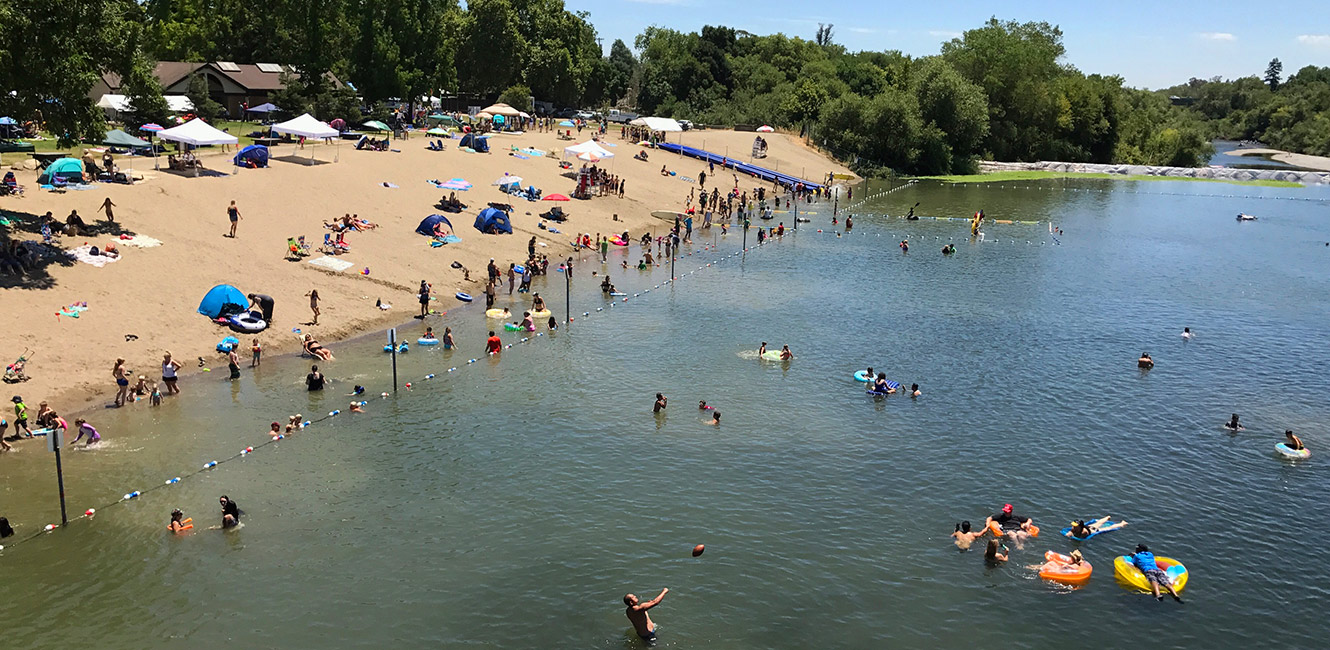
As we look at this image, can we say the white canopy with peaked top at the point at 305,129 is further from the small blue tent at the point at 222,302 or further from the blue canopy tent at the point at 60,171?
the small blue tent at the point at 222,302

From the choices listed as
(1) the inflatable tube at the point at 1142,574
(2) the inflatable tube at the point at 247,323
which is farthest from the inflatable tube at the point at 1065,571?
(2) the inflatable tube at the point at 247,323

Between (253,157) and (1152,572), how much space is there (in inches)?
2030

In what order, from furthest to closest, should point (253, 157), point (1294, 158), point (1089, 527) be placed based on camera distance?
1. point (1294, 158)
2. point (253, 157)
3. point (1089, 527)

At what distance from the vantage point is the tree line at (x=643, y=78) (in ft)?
124

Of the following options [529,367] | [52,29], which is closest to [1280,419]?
[529,367]

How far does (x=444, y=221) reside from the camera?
175 feet

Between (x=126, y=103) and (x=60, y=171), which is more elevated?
(x=126, y=103)

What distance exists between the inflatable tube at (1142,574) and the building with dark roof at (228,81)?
78.9 meters

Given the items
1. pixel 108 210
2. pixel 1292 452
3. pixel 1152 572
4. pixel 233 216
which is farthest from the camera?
pixel 233 216

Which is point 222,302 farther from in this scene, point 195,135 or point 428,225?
point 195,135

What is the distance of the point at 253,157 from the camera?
56.2 m

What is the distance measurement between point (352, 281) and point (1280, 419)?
123 ft

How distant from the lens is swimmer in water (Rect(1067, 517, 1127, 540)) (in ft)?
78.8

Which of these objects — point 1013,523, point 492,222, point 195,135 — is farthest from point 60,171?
Answer: point 1013,523
